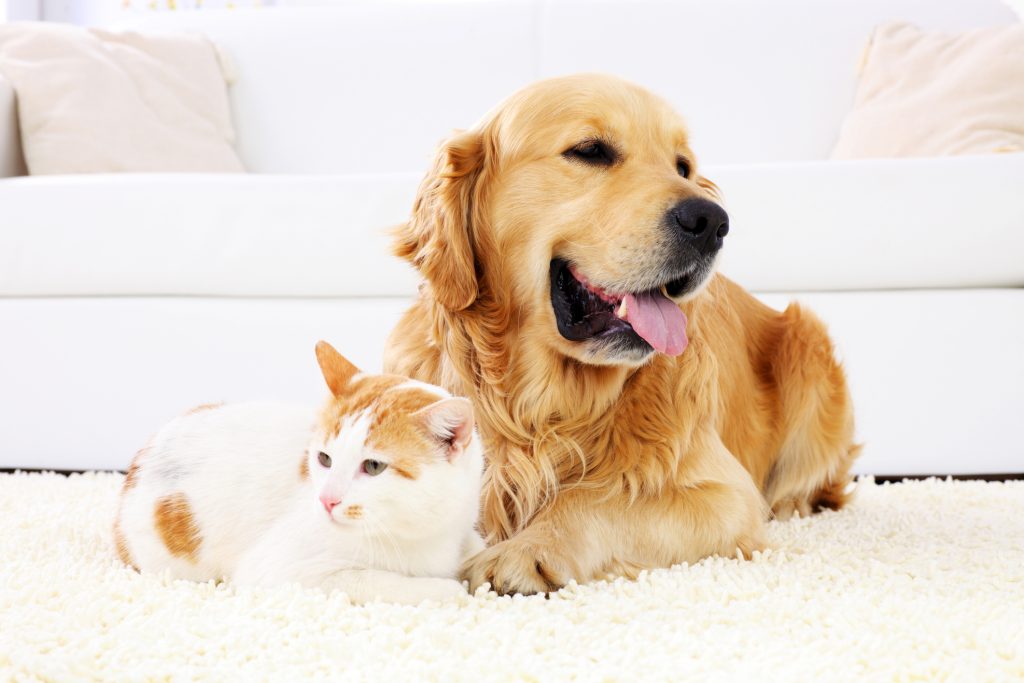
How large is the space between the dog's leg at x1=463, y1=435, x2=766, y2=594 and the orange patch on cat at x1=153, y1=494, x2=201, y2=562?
0.39 meters

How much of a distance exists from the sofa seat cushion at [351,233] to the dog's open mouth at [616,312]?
0.90m

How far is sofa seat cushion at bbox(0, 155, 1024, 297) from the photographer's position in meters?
2.32

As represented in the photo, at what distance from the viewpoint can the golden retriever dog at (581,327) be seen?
4.75 feet

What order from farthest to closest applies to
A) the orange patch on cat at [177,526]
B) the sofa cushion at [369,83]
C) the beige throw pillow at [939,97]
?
the sofa cushion at [369,83], the beige throw pillow at [939,97], the orange patch on cat at [177,526]

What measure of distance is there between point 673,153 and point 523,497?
0.62 m

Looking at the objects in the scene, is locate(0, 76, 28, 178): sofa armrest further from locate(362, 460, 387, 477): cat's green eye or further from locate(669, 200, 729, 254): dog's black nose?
locate(669, 200, 729, 254): dog's black nose

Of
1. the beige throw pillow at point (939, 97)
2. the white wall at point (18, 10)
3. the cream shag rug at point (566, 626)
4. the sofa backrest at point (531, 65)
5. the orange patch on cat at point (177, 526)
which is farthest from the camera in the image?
the white wall at point (18, 10)

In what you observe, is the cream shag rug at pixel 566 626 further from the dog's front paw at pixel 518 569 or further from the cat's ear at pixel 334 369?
the cat's ear at pixel 334 369

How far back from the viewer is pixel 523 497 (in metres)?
1.56

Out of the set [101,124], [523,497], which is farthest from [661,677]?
[101,124]

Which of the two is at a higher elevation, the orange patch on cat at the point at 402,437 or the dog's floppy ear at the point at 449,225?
the dog's floppy ear at the point at 449,225

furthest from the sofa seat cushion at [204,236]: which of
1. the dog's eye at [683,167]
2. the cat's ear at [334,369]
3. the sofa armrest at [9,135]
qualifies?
the cat's ear at [334,369]

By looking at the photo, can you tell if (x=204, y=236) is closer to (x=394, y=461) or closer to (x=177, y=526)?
(x=177, y=526)

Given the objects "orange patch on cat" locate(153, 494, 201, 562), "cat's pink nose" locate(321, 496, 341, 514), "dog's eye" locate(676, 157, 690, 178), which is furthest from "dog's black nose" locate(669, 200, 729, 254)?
"orange patch on cat" locate(153, 494, 201, 562)
